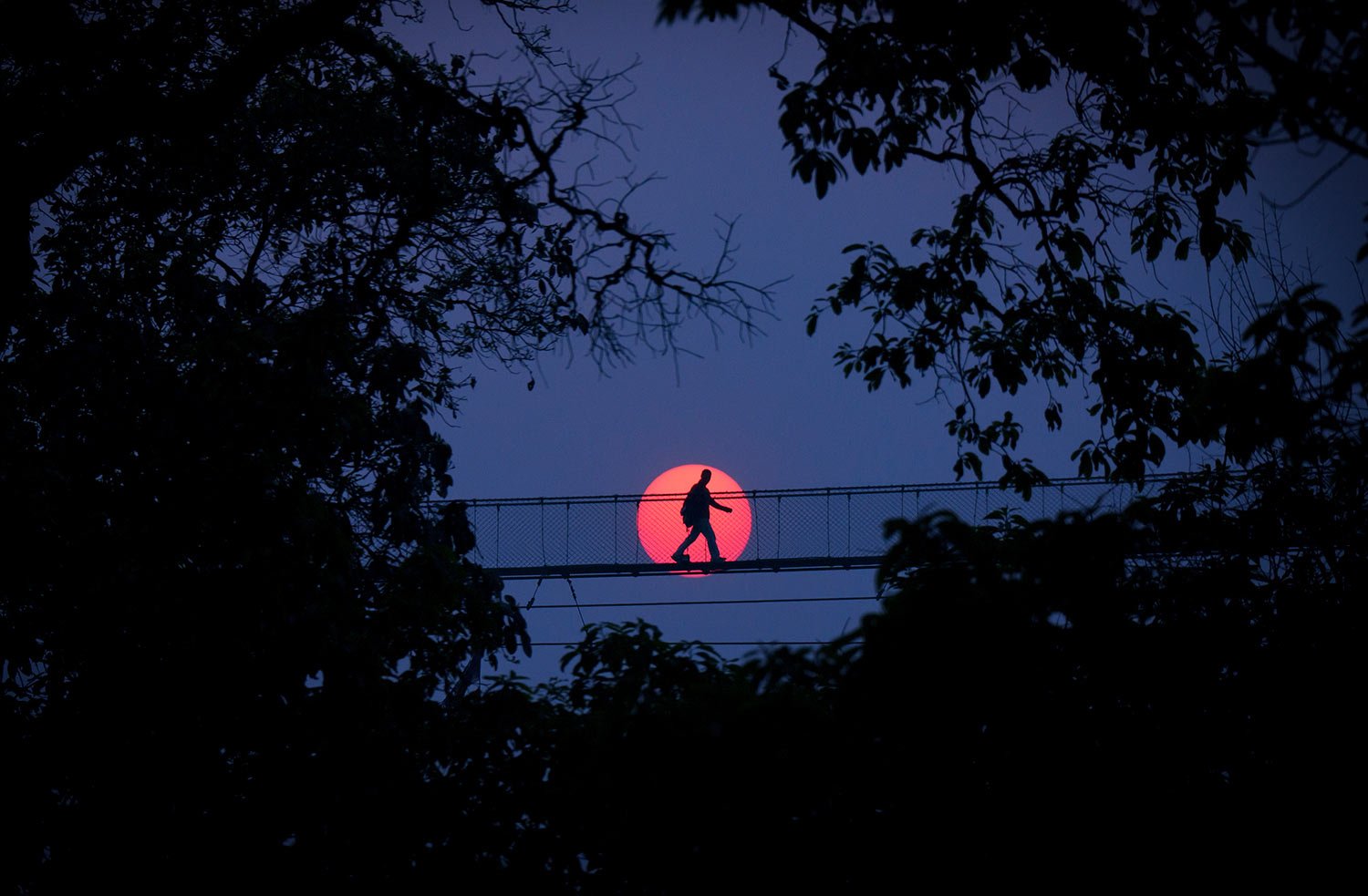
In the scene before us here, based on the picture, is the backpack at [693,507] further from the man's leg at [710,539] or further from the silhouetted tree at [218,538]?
the silhouetted tree at [218,538]

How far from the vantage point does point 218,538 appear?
5.63 m

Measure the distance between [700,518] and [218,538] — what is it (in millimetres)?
9929

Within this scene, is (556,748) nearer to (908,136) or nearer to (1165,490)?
(1165,490)

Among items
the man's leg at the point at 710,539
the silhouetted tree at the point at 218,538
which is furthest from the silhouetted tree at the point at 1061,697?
the man's leg at the point at 710,539

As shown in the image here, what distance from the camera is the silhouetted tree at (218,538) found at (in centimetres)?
510

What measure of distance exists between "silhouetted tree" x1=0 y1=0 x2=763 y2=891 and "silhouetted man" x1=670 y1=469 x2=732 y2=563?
8156 millimetres

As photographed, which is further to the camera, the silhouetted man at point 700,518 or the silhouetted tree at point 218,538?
the silhouetted man at point 700,518

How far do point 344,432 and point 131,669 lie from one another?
160cm

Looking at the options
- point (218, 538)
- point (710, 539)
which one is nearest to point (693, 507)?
point (710, 539)

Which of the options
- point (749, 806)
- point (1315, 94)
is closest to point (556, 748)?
point (749, 806)

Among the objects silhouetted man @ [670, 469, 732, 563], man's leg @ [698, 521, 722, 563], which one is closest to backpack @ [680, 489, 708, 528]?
silhouetted man @ [670, 469, 732, 563]

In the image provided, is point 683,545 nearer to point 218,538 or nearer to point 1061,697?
point 218,538

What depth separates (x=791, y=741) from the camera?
13.1ft

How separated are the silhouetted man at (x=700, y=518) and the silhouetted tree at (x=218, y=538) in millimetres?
8156
